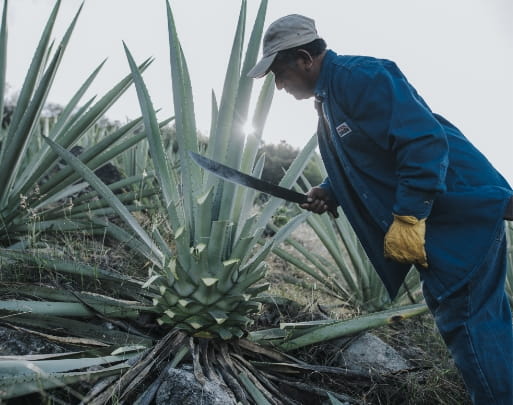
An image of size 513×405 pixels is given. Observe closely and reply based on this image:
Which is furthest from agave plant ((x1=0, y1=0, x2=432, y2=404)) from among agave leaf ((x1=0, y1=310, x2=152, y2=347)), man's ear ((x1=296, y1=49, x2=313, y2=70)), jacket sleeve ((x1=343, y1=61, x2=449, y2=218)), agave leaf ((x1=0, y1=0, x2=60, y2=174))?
agave leaf ((x1=0, y1=0, x2=60, y2=174))

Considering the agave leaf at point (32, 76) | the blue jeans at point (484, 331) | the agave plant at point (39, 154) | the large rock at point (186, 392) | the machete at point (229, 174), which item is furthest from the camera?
the agave leaf at point (32, 76)

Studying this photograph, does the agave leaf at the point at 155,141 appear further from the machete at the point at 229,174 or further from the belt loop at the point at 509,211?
the belt loop at the point at 509,211

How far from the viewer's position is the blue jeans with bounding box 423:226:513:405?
1373mm

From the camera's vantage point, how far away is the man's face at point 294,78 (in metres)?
1.65

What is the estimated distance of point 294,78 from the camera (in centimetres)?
168

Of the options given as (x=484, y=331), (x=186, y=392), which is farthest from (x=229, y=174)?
(x=484, y=331)

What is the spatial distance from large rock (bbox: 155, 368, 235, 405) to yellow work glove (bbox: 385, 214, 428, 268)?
0.68 m

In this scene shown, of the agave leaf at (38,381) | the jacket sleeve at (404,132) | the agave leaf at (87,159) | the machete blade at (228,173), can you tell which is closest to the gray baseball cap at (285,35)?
the jacket sleeve at (404,132)

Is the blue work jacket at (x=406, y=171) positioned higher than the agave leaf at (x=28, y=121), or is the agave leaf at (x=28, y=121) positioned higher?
the agave leaf at (x=28, y=121)

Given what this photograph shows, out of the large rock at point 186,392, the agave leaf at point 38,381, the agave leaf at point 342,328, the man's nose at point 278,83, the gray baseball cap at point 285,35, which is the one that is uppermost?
the gray baseball cap at point 285,35

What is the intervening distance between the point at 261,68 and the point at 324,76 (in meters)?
Result: 0.24

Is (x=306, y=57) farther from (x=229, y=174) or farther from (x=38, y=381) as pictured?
(x=38, y=381)

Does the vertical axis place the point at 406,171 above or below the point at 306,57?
below

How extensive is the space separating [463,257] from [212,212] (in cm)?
83
